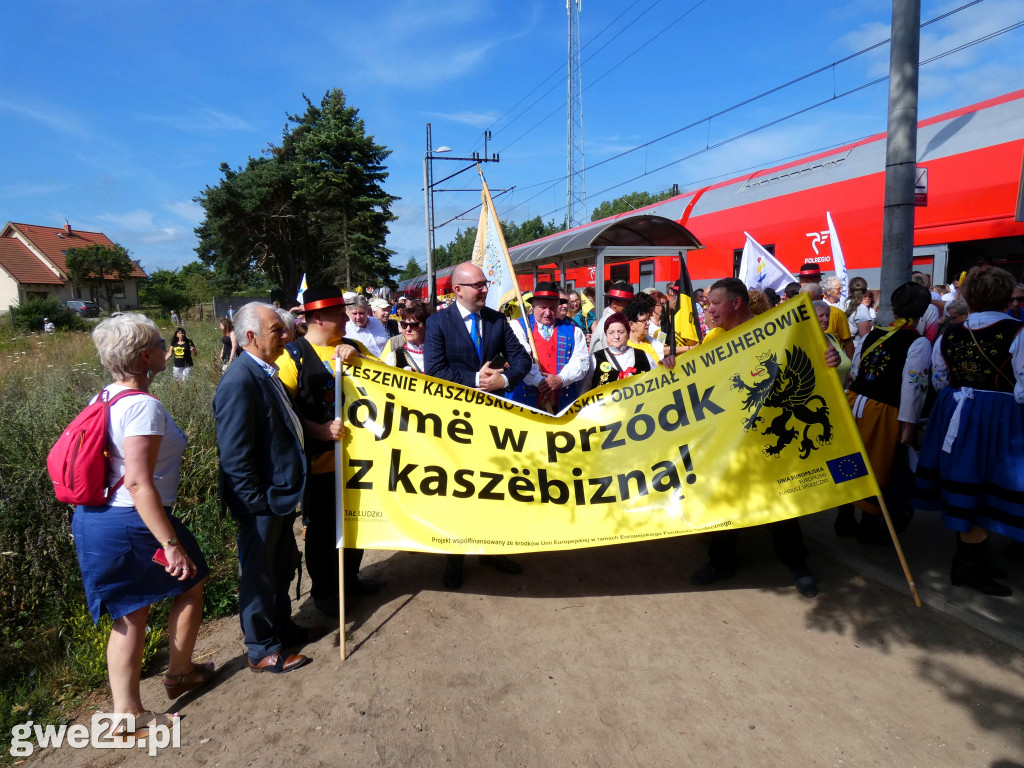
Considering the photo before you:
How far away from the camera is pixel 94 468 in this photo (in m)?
2.44

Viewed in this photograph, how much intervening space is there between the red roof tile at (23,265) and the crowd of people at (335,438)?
2168 inches

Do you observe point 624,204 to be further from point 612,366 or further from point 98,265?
point 612,366

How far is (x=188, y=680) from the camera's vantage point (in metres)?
2.99

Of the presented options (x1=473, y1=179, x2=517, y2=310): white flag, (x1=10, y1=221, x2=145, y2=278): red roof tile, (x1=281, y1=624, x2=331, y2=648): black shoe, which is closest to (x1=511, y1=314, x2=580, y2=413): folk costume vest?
(x1=473, y1=179, x2=517, y2=310): white flag

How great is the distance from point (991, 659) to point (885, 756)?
108cm

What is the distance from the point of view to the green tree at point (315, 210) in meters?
36.3

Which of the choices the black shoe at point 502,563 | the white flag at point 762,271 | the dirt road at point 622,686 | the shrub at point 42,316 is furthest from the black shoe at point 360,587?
the shrub at point 42,316

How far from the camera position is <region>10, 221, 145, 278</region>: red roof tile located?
166 ft

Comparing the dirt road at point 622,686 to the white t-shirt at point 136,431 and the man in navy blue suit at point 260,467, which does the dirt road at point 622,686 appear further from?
the white t-shirt at point 136,431

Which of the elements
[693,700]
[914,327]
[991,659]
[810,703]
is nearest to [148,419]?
[693,700]

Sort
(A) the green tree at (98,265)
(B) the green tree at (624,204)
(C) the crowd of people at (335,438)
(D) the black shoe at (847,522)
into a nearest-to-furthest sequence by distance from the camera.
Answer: (C) the crowd of people at (335,438)
(D) the black shoe at (847,522)
(A) the green tree at (98,265)
(B) the green tree at (624,204)

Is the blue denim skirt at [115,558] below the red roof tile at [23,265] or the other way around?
below

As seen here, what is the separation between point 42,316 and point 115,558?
29.7m

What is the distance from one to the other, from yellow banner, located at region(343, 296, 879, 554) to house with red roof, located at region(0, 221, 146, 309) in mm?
52294
